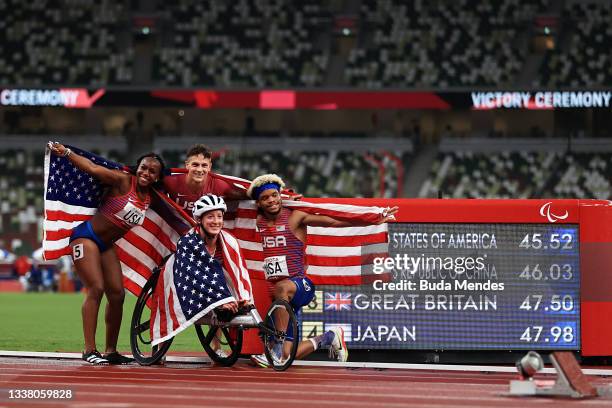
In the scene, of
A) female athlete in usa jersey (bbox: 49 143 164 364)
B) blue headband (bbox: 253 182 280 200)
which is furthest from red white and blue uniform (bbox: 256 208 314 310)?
female athlete in usa jersey (bbox: 49 143 164 364)

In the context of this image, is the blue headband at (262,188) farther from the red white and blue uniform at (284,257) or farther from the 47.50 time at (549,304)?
the 47.50 time at (549,304)

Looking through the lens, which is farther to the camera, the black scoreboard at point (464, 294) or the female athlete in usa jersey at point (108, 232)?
the black scoreboard at point (464, 294)

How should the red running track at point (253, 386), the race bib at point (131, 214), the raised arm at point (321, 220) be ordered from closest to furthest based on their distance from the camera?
1. the red running track at point (253, 386)
2. the race bib at point (131, 214)
3. the raised arm at point (321, 220)

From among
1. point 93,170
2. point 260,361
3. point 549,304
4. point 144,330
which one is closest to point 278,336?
point 260,361

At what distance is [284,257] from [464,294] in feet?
5.96

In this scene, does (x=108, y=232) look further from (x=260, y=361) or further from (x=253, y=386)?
(x=253, y=386)

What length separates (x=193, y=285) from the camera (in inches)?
384

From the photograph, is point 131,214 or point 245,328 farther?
point 131,214

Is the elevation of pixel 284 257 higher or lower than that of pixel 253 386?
higher

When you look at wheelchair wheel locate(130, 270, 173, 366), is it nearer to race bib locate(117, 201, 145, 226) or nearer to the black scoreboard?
race bib locate(117, 201, 145, 226)

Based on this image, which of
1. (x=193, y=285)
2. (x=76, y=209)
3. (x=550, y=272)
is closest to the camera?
(x=193, y=285)

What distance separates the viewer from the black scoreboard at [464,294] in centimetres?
1062

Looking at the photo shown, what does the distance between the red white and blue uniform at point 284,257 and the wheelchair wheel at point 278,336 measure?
0.33 m

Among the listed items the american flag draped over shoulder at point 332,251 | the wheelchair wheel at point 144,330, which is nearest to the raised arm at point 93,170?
the wheelchair wheel at point 144,330
